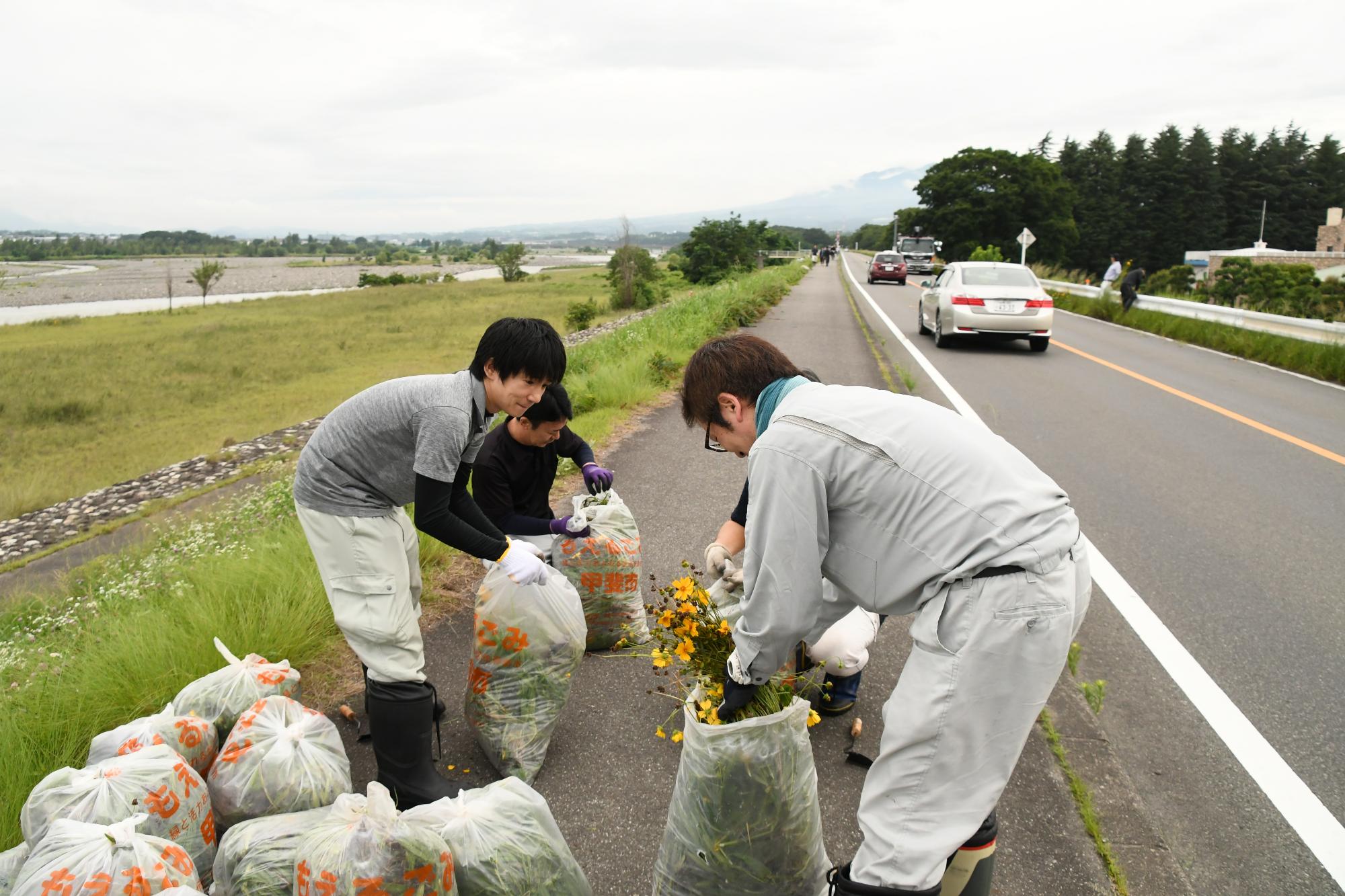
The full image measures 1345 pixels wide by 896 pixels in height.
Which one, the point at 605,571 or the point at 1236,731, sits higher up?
the point at 605,571

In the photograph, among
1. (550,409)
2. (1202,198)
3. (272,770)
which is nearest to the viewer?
(272,770)

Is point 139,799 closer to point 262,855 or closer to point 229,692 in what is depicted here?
point 262,855

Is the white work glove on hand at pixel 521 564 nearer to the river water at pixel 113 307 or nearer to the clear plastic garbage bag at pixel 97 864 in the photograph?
the clear plastic garbage bag at pixel 97 864

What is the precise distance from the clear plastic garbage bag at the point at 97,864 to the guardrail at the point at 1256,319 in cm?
1498

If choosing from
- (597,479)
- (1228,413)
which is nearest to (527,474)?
(597,479)

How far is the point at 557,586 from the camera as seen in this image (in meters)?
3.10

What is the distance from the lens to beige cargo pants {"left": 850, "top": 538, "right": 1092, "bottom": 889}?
1736 millimetres

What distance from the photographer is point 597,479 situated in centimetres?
386

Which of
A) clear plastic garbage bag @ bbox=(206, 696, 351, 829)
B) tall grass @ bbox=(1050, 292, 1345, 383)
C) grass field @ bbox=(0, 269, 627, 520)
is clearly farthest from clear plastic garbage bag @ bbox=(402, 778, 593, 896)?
grass field @ bbox=(0, 269, 627, 520)

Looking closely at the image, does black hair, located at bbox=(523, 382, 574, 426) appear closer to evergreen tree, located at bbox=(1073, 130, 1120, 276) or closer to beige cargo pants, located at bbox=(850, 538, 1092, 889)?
beige cargo pants, located at bbox=(850, 538, 1092, 889)

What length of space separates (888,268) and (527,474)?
35814 mm

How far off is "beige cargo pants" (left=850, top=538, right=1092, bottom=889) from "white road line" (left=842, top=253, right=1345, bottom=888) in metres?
1.52

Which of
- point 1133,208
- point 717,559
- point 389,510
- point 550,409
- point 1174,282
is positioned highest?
point 1133,208

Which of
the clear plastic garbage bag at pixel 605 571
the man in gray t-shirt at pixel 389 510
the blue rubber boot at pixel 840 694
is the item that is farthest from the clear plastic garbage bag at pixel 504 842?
the clear plastic garbage bag at pixel 605 571
